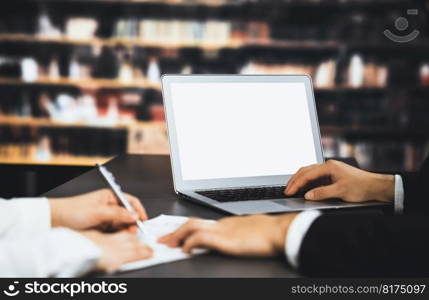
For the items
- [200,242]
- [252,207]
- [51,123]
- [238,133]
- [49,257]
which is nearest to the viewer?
[49,257]

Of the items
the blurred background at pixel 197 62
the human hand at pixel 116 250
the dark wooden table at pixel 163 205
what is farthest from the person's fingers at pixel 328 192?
the blurred background at pixel 197 62

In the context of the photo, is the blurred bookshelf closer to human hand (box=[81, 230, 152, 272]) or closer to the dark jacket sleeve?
the dark jacket sleeve

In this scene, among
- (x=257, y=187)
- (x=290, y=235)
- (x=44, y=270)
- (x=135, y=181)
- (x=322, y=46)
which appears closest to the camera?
(x=44, y=270)

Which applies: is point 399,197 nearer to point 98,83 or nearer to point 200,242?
point 200,242

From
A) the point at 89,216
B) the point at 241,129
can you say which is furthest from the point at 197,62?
the point at 89,216

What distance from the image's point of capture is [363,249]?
0.75m

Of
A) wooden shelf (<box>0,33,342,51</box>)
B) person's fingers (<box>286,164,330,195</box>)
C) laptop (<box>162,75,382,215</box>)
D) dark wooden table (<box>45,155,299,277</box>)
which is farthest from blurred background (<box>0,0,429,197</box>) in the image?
person's fingers (<box>286,164,330,195</box>)

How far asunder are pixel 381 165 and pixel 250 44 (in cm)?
134

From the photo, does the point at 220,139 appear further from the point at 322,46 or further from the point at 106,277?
the point at 322,46

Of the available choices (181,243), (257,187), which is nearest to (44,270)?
(181,243)

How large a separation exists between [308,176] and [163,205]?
0.32 meters

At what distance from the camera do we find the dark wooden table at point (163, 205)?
736 mm

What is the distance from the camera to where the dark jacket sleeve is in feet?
4.10

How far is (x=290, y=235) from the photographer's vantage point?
0.78 m
